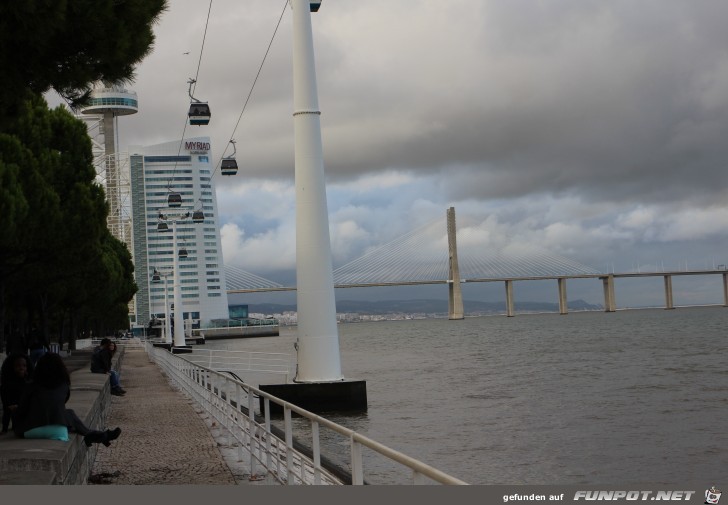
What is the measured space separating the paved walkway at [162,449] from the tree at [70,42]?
153 inches

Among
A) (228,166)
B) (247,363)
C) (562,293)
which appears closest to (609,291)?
(562,293)

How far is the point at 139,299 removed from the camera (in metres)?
180

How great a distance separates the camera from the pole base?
61.8ft

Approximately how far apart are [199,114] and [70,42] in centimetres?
1703

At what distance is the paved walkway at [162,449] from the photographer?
9742 millimetres

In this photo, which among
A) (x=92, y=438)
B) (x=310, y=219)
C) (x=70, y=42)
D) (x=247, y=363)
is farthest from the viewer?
(x=247, y=363)

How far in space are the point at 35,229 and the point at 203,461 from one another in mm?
15782

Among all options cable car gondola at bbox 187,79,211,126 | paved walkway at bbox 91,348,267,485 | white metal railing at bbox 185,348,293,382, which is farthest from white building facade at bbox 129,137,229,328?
paved walkway at bbox 91,348,267,485

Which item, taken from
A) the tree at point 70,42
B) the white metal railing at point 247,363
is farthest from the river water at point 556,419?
the tree at point 70,42

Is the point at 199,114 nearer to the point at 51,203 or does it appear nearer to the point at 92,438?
the point at 51,203

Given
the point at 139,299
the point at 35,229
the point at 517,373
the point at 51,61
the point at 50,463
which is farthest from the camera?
the point at 139,299

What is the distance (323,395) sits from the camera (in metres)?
19.0

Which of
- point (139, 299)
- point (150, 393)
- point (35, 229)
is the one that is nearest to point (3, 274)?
point (35, 229)

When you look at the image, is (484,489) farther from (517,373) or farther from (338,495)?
(517,373)
